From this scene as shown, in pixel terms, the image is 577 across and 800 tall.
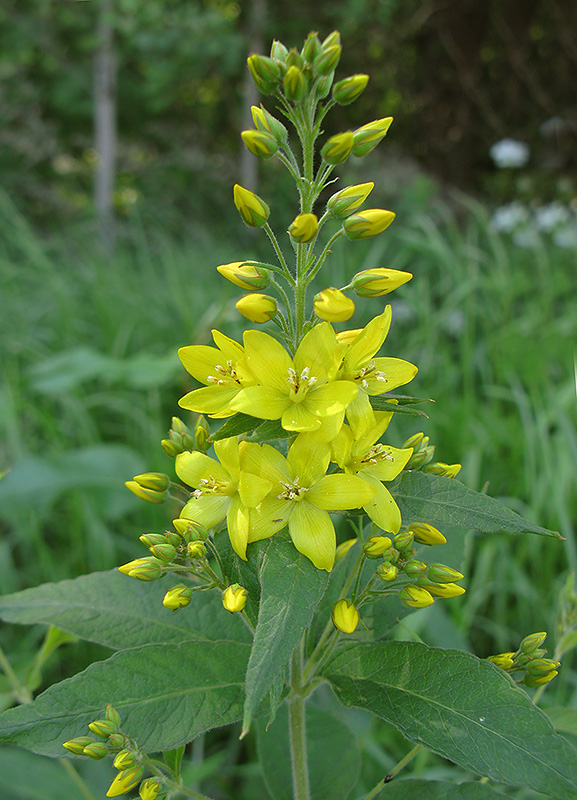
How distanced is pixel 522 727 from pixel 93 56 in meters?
8.82

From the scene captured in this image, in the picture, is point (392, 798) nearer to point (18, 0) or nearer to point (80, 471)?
point (80, 471)

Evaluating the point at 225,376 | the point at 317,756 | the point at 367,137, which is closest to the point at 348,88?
the point at 367,137

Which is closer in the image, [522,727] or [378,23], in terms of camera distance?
[522,727]

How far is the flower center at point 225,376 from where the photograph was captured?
0.86m

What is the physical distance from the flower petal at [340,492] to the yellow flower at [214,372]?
17 centimetres

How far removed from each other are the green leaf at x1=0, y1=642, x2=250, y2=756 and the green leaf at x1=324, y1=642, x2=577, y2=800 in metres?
0.17

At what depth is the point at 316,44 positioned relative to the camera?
0.77 m

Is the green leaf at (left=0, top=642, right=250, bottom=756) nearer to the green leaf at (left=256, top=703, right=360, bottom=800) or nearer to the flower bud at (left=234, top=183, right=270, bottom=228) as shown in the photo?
the green leaf at (left=256, top=703, right=360, bottom=800)

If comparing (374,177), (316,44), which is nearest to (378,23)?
(374,177)

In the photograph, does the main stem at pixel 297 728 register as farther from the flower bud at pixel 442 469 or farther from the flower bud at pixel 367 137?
the flower bud at pixel 367 137

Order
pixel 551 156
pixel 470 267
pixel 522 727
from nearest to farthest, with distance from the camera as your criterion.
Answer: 1. pixel 522 727
2. pixel 470 267
3. pixel 551 156

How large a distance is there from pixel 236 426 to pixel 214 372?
5.0 inches

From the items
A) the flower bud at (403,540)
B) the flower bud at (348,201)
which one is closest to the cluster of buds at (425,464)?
the flower bud at (403,540)

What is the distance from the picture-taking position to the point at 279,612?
0.64m
